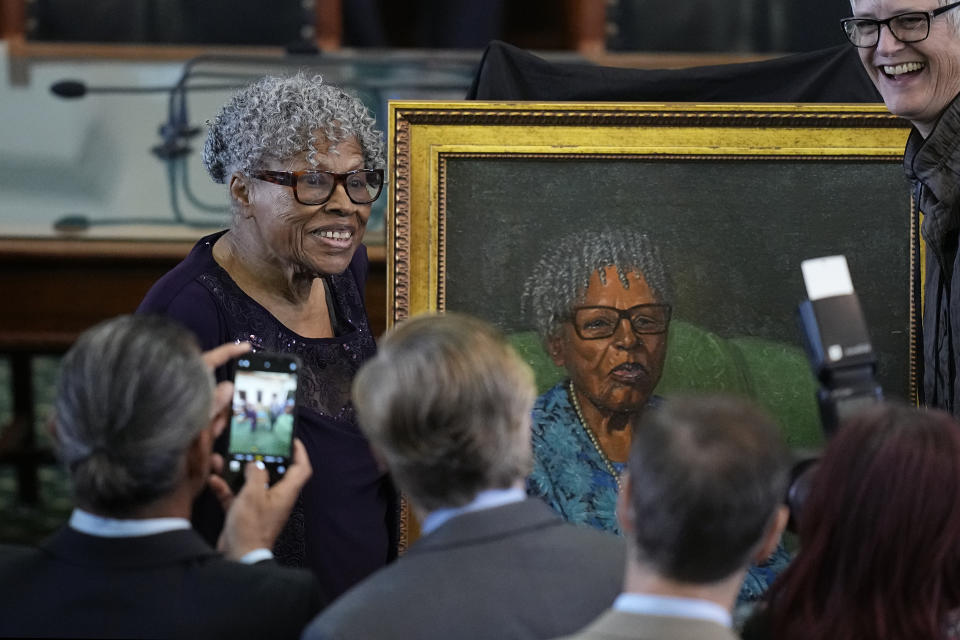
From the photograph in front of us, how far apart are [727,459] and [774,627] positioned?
342 mm

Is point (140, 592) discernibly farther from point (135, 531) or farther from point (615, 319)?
point (615, 319)

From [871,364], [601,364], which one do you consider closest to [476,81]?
[601,364]

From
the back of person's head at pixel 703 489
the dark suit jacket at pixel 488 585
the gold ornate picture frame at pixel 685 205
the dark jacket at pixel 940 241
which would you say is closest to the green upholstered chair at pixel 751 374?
the gold ornate picture frame at pixel 685 205

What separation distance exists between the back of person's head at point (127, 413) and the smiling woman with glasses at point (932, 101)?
4.79 ft

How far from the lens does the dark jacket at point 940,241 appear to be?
8.31 ft

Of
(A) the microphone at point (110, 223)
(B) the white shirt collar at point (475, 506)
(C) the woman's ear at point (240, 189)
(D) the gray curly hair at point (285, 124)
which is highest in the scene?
(D) the gray curly hair at point (285, 124)

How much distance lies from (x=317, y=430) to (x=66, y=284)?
2.94 meters

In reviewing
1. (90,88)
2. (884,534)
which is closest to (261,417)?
(884,534)

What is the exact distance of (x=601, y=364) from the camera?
2805mm

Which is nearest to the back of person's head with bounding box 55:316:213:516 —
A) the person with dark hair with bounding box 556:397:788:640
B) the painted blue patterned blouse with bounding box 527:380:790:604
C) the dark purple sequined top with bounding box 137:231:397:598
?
the person with dark hair with bounding box 556:397:788:640

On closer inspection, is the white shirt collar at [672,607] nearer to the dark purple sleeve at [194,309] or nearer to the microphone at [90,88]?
the dark purple sleeve at [194,309]

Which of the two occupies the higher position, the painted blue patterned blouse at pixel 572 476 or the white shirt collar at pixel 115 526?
the white shirt collar at pixel 115 526

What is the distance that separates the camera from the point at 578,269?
2.81 m

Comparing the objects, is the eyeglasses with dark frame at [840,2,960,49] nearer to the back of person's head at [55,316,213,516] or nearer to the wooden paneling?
the back of person's head at [55,316,213,516]
